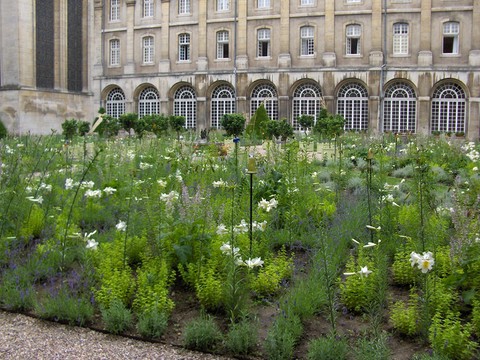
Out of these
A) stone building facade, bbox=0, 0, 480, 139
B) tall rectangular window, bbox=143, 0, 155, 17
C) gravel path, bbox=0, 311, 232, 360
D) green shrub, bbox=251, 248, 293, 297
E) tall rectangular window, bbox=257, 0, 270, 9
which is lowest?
gravel path, bbox=0, 311, 232, 360

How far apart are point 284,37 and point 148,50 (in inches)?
354

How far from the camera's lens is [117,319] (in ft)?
13.5

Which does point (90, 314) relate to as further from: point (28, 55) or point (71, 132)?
point (28, 55)

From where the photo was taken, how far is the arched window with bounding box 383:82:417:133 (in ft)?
103

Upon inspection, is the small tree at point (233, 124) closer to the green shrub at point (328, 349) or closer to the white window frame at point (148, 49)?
the white window frame at point (148, 49)

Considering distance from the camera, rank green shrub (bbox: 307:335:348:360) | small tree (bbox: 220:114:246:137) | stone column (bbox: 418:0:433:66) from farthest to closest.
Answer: stone column (bbox: 418:0:433:66) → small tree (bbox: 220:114:246:137) → green shrub (bbox: 307:335:348:360)

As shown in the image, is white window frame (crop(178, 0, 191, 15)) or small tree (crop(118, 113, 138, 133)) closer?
small tree (crop(118, 113, 138, 133))

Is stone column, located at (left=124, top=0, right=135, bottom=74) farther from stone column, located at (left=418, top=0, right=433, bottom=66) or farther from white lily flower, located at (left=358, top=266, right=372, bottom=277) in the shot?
white lily flower, located at (left=358, top=266, right=372, bottom=277)

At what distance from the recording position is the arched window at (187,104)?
1375 inches

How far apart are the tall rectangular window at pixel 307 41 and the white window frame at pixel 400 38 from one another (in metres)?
4.45

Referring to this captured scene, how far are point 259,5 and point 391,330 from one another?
31.6 m

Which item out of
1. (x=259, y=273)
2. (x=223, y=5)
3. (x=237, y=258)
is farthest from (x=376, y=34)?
(x=237, y=258)

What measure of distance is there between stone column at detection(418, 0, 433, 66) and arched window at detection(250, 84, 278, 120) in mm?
8140

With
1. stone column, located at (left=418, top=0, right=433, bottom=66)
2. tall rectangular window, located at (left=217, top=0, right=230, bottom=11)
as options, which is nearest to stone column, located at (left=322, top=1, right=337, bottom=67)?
stone column, located at (left=418, top=0, right=433, bottom=66)
